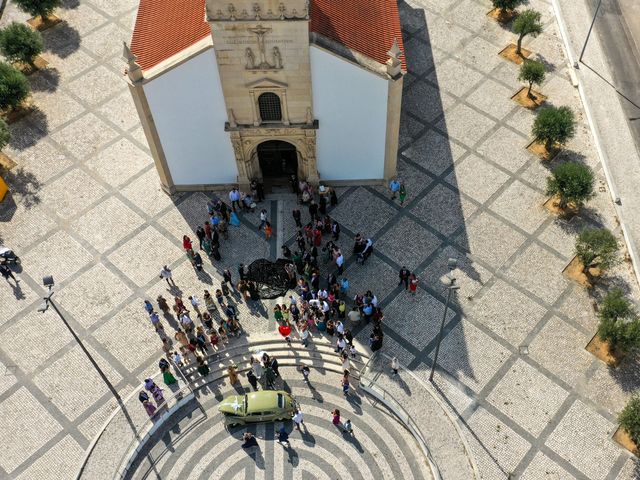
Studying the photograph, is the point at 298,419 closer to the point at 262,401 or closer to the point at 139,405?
the point at 262,401

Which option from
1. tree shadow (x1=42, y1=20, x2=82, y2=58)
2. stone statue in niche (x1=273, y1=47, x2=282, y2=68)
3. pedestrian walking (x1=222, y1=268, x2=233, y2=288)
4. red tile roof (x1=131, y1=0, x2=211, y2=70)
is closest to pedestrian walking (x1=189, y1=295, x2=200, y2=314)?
pedestrian walking (x1=222, y1=268, x2=233, y2=288)

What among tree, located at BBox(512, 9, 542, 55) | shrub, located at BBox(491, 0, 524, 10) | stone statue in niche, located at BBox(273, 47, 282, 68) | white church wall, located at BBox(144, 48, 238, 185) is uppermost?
shrub, located at BBox(491, 0, 524, 10)

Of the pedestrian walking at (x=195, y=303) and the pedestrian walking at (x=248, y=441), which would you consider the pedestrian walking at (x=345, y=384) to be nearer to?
the pedestrian walking at (x=248, y=441)

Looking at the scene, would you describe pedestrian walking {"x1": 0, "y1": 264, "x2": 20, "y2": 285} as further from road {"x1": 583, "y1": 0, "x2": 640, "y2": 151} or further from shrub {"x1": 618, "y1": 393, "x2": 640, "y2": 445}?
road {"x1": 583, "y1": 0, "x2": 640, "y2": 151}

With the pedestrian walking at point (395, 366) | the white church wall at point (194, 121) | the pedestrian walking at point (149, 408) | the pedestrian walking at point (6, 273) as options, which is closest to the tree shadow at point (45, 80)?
the white church wall at point (194, 121)

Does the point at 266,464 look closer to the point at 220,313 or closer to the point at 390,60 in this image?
the point at 220,313

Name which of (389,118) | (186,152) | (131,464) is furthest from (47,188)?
(389,118)

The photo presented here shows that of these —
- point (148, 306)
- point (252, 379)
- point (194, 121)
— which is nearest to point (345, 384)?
point (252, 379)
